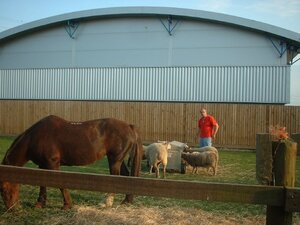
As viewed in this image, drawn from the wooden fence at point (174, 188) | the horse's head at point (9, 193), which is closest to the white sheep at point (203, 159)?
the horse's head at point (9, 193)

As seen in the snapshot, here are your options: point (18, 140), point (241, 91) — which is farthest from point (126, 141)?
point (241, 91)

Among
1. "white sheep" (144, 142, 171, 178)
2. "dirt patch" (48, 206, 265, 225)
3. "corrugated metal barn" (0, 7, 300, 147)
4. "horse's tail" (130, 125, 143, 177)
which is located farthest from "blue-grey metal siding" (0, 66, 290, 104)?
"dirt patch" (48, 206, 265, 225)

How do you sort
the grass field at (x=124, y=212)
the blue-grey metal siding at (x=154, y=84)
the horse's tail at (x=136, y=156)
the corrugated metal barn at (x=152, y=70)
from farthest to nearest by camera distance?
the blue-grey metal siding at (x=154, y=84) → the corrugated metal barn at (x=152, y=70) → the horse's tail at (x=136, y=156) → the grass field at (x=124, y=212)

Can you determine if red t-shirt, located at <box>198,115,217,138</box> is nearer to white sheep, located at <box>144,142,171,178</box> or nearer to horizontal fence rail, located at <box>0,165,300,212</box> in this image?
white sheep, located at <box>144,142,171,178</box>

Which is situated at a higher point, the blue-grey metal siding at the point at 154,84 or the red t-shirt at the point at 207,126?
the blue-grey metal siding at the point at 154,84

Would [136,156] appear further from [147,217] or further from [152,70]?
[152,70]

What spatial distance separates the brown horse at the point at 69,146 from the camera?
310 inches

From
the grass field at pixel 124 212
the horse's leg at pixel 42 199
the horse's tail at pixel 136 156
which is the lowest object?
the grass field at pixel 124 212

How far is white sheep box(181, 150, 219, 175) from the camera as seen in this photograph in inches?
512

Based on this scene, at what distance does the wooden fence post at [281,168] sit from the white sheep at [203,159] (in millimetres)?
9318

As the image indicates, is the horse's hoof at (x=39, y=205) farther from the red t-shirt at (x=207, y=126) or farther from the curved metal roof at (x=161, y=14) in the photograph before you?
the curved metal roof at (x=161, y=14)

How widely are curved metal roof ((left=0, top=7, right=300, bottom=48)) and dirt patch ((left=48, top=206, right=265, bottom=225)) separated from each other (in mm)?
21049

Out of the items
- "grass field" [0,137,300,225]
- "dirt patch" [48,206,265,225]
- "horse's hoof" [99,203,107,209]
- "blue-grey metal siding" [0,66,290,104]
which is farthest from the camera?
"blue-grey metal siding" [0,66,290,104]

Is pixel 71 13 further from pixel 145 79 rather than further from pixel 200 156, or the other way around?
pixel 200 156
